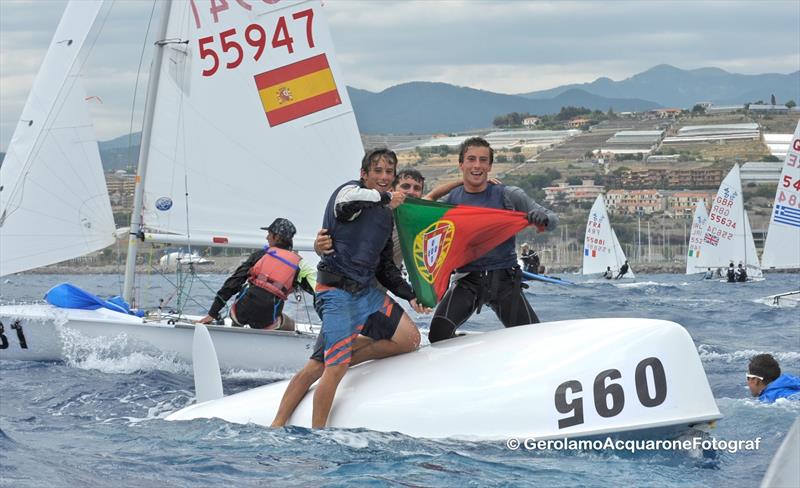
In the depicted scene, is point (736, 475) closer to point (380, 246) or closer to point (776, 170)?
point (380, 246)

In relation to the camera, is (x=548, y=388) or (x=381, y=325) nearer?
(x=548, y=388)

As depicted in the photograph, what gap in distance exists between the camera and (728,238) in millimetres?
43312

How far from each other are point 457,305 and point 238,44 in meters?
6.33

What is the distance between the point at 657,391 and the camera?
4.86m

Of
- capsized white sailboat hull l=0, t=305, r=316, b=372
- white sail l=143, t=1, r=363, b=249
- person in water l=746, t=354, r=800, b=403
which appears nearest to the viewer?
person in water l=746, t=354, r=800, b=403

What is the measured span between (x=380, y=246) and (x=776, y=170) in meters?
110

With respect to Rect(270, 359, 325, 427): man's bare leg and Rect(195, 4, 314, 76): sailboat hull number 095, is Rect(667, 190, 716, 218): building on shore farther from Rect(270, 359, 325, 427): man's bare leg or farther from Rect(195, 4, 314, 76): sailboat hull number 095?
Rect(270, 359, 325, 427): man's bare leg

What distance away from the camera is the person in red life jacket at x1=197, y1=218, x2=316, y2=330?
8430mm

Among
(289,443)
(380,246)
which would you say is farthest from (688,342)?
(289,443)

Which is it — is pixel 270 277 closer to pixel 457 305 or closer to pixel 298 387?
pixel 298 387

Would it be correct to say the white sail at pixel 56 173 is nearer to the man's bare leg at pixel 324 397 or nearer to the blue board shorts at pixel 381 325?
the blue board shorts at pixel 381 325

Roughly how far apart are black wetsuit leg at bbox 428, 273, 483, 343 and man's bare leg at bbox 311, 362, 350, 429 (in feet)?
2.05

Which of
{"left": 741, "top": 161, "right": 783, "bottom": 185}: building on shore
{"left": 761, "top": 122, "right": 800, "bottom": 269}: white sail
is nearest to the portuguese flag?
{"left": 761, "top": 122, "right": 800, "bottom": 269}: white sail

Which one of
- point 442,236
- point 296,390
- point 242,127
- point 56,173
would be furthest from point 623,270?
point 296,390
